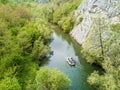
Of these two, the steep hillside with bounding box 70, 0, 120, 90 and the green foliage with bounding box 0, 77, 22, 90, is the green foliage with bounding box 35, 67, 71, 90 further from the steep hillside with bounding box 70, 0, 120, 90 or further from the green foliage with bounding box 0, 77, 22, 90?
the steep hillside with bounding box 70, 0, 120, 90

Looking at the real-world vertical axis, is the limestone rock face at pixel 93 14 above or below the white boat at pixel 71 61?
above

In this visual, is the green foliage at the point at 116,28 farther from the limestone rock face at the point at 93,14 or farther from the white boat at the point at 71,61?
the white boat at the point at 71,61

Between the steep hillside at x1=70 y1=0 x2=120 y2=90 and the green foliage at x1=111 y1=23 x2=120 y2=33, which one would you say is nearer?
the steep hillside at x1=70 y1=0 x2=120 y2=90

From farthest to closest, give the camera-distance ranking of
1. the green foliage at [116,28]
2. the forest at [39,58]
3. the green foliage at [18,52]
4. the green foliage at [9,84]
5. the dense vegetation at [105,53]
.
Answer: the green foliage at [116,28]
the green foliage at [18,52]
the forest at [39,58]
the dense vegetation at [105,53]
the green foliage at [9,84]

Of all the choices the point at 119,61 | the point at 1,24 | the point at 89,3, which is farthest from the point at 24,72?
the point at 89,3

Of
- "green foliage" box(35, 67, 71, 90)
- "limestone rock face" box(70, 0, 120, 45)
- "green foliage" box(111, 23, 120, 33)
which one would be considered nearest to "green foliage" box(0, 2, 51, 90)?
"green foliage" box(35, 67, 71, 90)

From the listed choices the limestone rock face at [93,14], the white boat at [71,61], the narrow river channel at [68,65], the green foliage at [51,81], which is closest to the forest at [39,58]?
the green foliage at [51,81]
